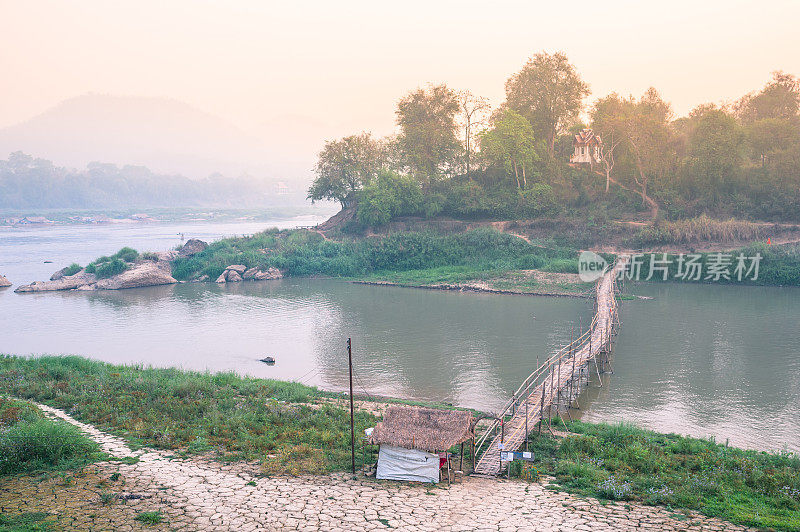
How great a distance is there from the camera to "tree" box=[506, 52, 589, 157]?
57312 millimetres

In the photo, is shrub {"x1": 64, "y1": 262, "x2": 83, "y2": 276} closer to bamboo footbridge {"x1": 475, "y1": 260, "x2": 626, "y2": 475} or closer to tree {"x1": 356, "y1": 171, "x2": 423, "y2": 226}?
tree {"x1": 356, "y1": 171, "x2": 423, "y2": 226}

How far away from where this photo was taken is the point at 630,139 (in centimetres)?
5034

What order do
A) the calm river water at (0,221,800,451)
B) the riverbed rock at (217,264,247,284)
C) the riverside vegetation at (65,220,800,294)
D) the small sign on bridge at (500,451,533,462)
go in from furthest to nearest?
1. the riverbed rock at (217,264,247,284)
2. the riverside vegetation at (65,220,800,294)
3. the calm river water at (0,221,800,451)
4. the small sign on bridge at (500,451,533,462)

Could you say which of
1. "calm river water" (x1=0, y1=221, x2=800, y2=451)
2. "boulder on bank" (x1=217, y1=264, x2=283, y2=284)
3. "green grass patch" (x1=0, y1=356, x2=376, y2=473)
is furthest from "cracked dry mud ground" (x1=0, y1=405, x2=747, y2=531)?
"boulder on bank" (x1=217, y1=264, x2=283, y2=284)

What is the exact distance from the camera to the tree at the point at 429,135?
56.1 m

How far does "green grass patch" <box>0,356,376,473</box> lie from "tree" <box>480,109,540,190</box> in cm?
3730

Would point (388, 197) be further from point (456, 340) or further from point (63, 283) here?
point (63, 283)

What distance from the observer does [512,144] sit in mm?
52688

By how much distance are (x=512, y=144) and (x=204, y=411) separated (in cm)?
4228

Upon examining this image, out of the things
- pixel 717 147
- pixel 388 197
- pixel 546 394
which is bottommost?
pixel 546 394

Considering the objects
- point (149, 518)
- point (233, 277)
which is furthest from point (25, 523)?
point (233, 277)

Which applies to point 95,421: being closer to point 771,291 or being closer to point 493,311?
point 493,311

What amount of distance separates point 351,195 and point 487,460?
4837 centimetres

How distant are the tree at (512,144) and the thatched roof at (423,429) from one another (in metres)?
42.0
